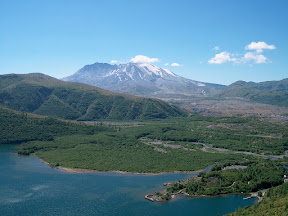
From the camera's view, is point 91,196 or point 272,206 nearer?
point 272,206

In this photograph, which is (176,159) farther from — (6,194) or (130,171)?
(6,194)

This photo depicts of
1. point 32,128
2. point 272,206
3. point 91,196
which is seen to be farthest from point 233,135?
point 32,128

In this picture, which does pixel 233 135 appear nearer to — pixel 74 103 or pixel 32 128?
pixel 32 128

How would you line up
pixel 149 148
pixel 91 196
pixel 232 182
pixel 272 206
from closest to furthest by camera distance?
pixel 272 206, pixel 91 196, pixel 232 182, pixel 149 148

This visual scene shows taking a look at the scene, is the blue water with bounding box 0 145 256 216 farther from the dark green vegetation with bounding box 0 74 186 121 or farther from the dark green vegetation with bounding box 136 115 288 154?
the dark green vegetation with bounding box 0 74 186 121

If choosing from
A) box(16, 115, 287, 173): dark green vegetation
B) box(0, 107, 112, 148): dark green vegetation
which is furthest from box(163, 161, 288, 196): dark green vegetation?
box(0, 107, 112, 148): dark green vegetation

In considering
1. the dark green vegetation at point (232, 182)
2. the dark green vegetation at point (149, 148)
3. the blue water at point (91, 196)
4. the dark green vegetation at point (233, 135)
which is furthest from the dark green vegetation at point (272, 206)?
the dark green vegetation at point (233, 135)

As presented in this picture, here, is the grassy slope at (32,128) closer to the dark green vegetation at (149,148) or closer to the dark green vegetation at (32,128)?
the dark green vegetation at (32,128)
